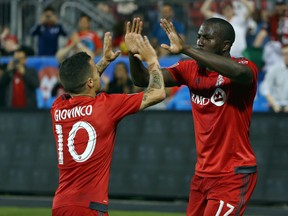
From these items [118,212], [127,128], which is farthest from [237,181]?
[127,128]

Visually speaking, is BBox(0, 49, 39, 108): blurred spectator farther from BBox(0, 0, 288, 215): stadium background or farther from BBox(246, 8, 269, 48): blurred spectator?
BBox(246, 8, 269, 48): blurred spectator

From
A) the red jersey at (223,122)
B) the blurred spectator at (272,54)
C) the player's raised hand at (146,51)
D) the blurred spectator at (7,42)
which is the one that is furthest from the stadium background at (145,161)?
the player's raised hand at (146,51)

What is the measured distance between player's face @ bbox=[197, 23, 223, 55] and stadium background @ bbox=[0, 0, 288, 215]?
5784 millimetres

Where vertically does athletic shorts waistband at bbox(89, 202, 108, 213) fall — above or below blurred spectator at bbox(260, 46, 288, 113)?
below

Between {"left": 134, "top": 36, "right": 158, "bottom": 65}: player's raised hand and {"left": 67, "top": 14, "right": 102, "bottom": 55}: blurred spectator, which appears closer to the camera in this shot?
{"left": 134, "top": 36, "right": 158, "bottom": 65}: player's raised hand

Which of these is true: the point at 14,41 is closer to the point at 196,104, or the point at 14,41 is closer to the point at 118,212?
the point at 118,212

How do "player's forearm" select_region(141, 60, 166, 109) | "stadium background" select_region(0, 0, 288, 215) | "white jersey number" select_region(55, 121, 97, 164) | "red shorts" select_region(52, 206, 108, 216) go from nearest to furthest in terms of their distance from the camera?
"red shorts" select_region(52, 206, 108, 216) < "white jersey number" select_region(55, 121, 97, 164) < "player's forearm" select_region(141, 60, 166, 109) < "stadium background" select_region(0, 0, 288, 215)

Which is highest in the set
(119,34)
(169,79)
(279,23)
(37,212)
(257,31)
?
(279,23)

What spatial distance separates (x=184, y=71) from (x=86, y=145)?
143 cm

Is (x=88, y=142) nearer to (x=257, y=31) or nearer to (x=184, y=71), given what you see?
(x=184, y=71)

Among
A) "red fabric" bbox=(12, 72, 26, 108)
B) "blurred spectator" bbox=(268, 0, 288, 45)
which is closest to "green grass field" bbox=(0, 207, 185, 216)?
"red fabric" bbox=(12, 72, 26, 108)

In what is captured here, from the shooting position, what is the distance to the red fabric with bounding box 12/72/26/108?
56.9ft

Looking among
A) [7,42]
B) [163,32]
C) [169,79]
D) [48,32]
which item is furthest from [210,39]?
[7,42]

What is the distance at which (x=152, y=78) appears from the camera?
774cm
